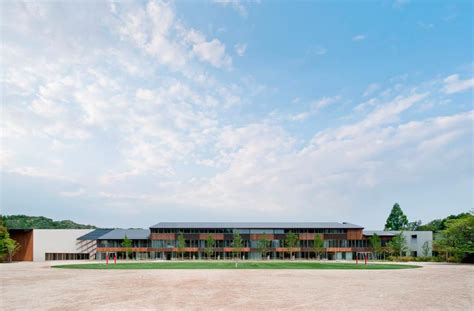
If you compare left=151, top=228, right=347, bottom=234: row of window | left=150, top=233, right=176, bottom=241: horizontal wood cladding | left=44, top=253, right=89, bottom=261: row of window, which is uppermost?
left=151, top=228, right=347, bottom=234: row of window

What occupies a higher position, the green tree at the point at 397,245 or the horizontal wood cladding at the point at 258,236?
the horizontal wood cladding at the point at 258,236

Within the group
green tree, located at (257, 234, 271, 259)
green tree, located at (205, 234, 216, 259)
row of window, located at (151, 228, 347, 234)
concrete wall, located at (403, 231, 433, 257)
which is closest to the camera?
green tree, located at (205, 234, 216, 259)

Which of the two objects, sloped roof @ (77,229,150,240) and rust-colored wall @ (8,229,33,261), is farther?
sloped roof @ (77,229,150,240)

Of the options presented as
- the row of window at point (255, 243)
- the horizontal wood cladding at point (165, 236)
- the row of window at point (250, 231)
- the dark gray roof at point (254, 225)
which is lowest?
the row of window at point (255, 243)

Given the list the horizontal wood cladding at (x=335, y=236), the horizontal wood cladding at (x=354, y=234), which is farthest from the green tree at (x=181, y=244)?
the horizontal wood cladding at (x=354, y=234)

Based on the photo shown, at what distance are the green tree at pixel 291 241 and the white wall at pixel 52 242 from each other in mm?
49602

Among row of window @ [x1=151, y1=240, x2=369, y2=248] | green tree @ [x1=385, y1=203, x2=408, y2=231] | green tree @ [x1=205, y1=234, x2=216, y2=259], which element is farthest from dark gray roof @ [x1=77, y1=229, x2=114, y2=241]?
green tree @ [x1=385, y1=203, x2=408, y2=231]

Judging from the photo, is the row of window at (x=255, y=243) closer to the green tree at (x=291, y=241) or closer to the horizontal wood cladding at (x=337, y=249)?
the horizontal wood cladding at (x=337, y=249)

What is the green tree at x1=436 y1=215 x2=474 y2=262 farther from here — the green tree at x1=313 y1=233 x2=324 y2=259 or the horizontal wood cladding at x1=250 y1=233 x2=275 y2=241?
the horizontal wood cladding at x1=250 y1=233 x2=275 y2=241

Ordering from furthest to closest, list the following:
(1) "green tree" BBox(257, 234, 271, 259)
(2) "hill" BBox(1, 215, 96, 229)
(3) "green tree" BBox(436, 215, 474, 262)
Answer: (2) "hill" BBox(1, 215, 96, 229) → (1) "green tree" BBox(257, 234, 271, 259) → (3) "green tree" BBox(436, 215, 474, 262)

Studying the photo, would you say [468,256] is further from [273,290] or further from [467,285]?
[273,290]

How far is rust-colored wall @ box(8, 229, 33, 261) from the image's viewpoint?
84062 millimetres

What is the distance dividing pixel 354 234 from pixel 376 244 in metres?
5.33

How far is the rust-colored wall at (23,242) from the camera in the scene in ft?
276
